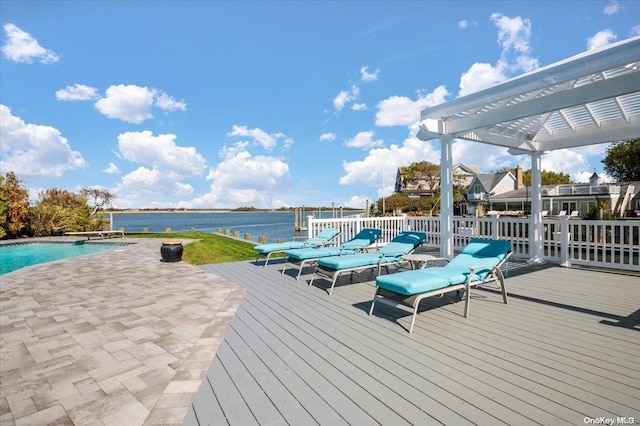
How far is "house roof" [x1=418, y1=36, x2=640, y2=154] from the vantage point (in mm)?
3936

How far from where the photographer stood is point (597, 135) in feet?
22.1

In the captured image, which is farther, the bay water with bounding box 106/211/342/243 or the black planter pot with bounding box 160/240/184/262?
the bay water with bounding box 106/211/342/243

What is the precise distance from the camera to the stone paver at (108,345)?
2350 millimetres

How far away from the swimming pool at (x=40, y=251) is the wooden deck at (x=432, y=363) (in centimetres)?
1182

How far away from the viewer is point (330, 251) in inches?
258

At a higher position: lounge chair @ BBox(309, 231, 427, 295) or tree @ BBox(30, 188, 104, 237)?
tree @ BBox(30, 188, 104, 237)

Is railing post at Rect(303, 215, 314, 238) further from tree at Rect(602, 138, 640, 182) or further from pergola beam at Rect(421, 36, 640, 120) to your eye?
tree at Rect(602, 138, 640, 182)

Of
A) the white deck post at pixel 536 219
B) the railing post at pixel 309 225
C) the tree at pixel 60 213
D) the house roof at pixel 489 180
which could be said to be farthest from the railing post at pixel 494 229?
the house roof at pixel 489 180

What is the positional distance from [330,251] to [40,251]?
47.3 feet

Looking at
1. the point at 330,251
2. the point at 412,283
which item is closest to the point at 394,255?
the point at 330,251

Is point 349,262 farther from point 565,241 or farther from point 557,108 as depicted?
point 565,241

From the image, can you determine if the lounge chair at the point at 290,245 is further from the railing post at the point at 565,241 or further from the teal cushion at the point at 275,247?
the railing post at the point at 565,241

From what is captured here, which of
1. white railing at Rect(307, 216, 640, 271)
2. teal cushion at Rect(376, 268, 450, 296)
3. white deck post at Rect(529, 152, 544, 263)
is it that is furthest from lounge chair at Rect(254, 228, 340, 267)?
white deck post at Rect(529, 152, 544, 263)

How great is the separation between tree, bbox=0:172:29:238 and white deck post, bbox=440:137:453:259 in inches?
837
